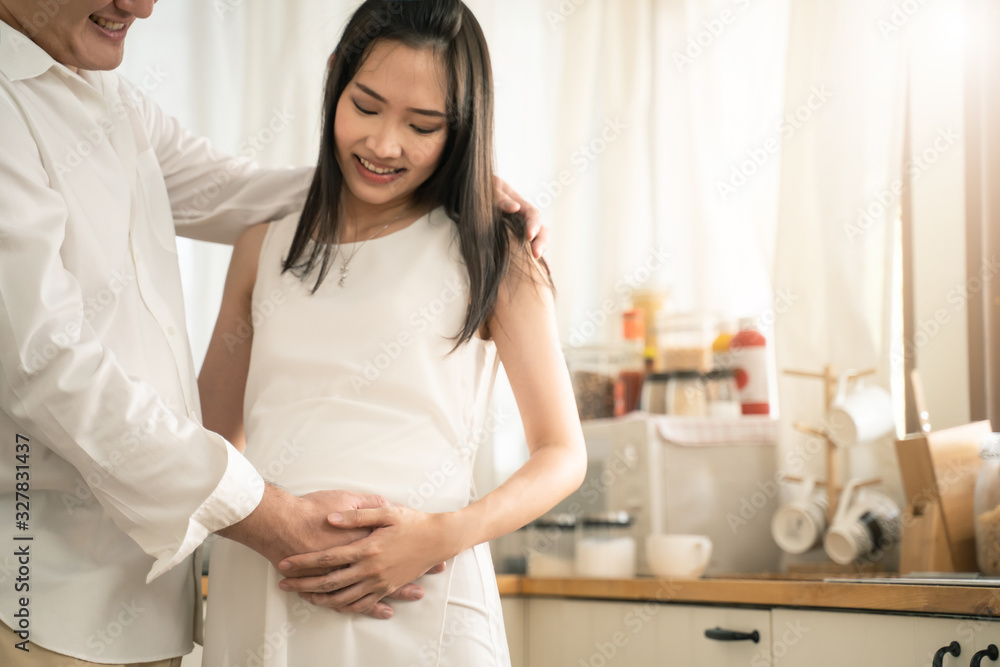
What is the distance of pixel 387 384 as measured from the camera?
0.98 m

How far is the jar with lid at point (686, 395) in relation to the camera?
6.39ft

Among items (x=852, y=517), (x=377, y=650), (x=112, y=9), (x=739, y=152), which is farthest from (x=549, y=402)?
(x=739, y=152)

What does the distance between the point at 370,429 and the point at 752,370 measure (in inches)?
47.3

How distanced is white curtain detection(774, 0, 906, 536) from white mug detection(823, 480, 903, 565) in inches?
3.6

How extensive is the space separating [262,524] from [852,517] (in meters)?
1.14

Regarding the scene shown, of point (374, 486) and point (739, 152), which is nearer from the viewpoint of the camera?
point (374, 486)

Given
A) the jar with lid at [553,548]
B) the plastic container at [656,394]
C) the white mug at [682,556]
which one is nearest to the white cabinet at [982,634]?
the white mug at [682,556]

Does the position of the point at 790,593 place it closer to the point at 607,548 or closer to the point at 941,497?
the point at 941,497

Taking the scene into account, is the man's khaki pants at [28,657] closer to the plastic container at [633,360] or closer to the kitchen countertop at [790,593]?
the kitchen countertop at [790,593]

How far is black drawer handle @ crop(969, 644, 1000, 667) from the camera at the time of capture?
41.6 inches

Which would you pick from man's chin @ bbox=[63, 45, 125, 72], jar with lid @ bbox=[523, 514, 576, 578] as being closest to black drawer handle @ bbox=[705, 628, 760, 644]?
jar with lid @ bbox=[523, 514, 576, 578]

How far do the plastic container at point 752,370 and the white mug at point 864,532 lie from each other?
0.37 metres

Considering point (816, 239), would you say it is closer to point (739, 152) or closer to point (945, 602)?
point (739, 152)

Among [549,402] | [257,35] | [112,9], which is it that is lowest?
[549,402]
